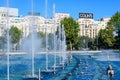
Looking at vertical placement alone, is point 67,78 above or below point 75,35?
below

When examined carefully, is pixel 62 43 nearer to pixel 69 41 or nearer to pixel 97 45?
pixel 69 41

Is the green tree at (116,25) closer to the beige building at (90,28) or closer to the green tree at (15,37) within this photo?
the green tree at (15,37)

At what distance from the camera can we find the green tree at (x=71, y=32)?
68.8 metres

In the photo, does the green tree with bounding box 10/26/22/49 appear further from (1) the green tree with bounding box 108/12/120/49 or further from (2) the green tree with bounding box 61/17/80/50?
(1) the green tree with bounding box 108/12/120/49

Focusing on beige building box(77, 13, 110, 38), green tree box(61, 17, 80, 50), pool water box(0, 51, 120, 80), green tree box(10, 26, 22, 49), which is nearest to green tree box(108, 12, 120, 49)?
green tree box(61, 17, 80, 50)

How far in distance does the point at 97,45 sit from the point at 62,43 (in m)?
33.5

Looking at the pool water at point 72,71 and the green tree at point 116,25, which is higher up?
the green tree at point 116,25

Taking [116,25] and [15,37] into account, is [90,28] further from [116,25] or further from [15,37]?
[15,37]

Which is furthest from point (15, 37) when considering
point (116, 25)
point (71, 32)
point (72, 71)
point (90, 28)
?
point (90, 28)

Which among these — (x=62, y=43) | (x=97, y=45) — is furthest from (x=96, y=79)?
(x=97, y=45)

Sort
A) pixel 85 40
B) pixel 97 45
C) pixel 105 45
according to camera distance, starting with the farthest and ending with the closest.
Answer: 1. pixel 85 40
2. pixel 97 45
3. pixel 105 45

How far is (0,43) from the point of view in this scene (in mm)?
57250

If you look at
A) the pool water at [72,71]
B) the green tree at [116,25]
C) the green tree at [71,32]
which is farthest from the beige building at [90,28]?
the pool water at [72,71]

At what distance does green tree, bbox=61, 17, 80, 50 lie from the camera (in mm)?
68812
